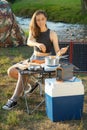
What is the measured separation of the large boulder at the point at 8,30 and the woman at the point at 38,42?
237 inches

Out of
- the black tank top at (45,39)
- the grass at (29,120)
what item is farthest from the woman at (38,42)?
the grass at (29,120)

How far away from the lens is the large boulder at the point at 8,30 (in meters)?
12.9

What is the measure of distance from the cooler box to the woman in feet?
2.51

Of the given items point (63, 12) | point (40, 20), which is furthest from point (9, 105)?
point (63, 12)

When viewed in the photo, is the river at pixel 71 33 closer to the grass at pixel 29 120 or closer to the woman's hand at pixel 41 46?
the grass at pixel 29 120

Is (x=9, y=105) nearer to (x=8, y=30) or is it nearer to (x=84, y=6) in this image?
(x=8, y=30)

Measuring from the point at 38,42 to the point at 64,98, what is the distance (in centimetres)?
133

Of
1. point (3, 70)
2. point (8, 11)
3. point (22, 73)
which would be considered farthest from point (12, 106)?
point (8, 11)

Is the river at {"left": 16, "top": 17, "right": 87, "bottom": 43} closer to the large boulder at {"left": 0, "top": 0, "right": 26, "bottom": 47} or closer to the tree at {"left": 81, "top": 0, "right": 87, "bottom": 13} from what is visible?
the large boulder at {"left": 0, "top": 0, "right": 26, "bottom": 47}

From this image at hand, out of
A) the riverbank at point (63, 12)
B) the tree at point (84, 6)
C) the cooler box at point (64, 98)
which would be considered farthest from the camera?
the tree at point (84, 6)

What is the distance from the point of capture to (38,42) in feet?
22.9

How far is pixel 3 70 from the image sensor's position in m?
9.59

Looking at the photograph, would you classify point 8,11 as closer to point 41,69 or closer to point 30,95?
point 30,95

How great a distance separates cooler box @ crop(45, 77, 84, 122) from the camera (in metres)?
6.00
